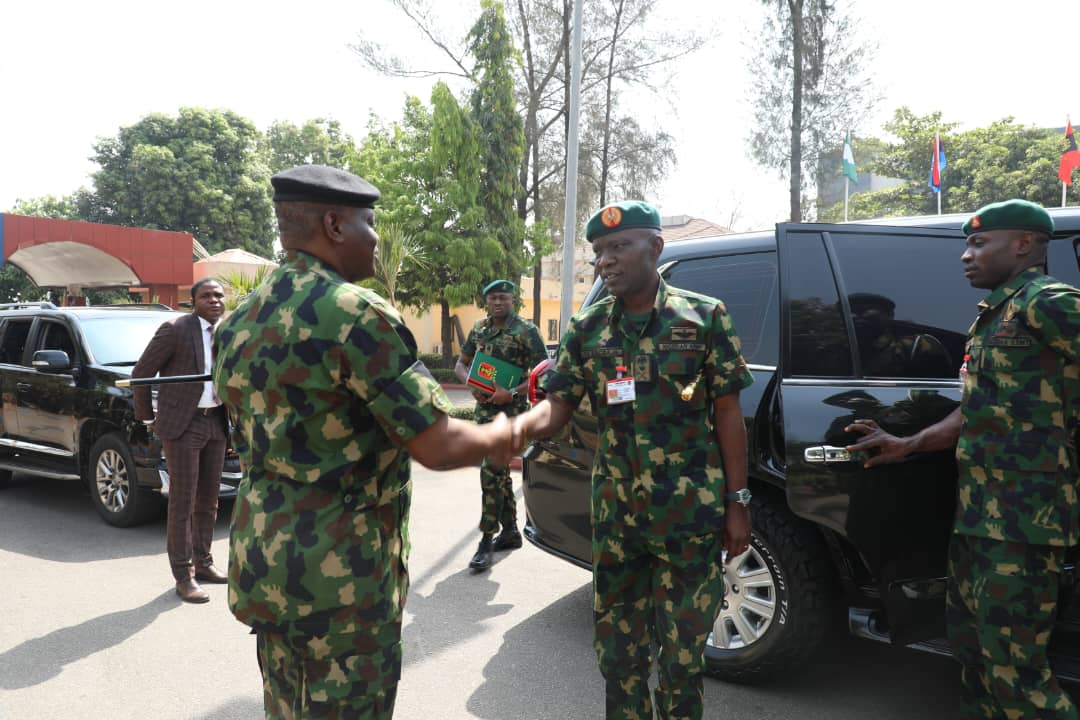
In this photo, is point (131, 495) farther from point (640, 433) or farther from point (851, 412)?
point (851, 412)

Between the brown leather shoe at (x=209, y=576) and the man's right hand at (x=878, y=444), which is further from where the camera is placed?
the brown leather shoe at (x=209, y=576)

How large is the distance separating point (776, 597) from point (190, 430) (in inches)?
138

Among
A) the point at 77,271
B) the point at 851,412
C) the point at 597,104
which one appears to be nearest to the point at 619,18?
the point at 597,104

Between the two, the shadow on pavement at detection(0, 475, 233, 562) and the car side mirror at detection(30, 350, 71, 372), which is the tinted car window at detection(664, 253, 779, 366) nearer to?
the shadow on pavement at detection(0, 475, 233, 562)

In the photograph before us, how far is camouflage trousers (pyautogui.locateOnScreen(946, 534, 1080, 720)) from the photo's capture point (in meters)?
2.19

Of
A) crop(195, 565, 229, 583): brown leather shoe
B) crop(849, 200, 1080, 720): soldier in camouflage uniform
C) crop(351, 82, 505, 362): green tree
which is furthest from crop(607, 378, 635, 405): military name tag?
crop(351, 82, 505, 362): green tree

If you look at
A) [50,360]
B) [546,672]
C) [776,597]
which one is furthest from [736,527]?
[50,360]

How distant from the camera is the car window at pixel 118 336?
5.90 meters

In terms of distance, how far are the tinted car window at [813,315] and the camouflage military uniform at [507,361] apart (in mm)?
2292

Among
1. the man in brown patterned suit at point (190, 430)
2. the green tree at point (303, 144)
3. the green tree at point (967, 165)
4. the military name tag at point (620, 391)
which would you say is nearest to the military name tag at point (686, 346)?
the military name tag at point (620, 391)

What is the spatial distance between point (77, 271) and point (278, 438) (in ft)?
82.7

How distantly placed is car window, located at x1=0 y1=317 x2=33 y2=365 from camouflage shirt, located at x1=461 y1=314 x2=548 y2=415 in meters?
4.52

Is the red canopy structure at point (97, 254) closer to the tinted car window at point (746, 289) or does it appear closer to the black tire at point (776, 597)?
the tinted car window at point (746, 289)

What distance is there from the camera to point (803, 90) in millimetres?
19344
